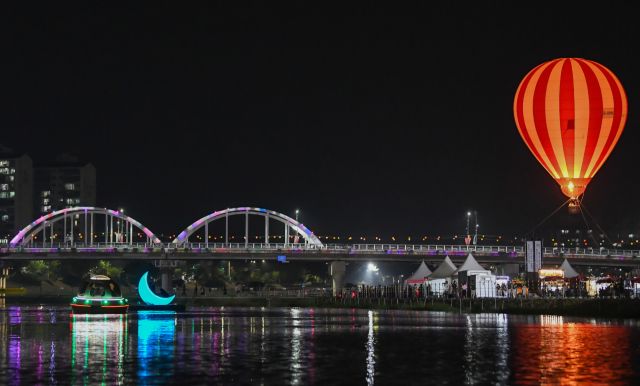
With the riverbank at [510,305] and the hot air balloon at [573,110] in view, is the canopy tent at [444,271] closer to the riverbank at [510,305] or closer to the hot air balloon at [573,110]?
the riverbank at [510,305]

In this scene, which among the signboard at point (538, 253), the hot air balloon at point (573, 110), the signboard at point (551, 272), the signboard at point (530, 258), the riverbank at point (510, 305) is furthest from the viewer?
the signboard at point (551, 272)

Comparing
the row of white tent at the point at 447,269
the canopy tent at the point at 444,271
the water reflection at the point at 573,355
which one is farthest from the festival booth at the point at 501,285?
the water reflection at the point at 573,355

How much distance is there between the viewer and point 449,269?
8688 centimetres

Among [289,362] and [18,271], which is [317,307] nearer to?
[289,362]

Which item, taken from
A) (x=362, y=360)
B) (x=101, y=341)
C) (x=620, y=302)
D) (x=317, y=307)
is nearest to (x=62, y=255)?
(x=317, y=307)

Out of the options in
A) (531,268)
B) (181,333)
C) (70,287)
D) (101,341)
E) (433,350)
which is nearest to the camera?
(433,350)

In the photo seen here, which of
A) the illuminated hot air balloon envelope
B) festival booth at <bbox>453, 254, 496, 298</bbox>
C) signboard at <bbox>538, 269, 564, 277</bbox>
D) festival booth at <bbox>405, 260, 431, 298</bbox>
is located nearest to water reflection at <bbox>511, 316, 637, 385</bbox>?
festival booth at <bbox>453, 254, 496, 298</bbox>

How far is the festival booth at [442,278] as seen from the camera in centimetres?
8619

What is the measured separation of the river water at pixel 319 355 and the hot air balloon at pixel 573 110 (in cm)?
4362

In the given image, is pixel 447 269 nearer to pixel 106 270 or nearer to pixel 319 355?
pixel 319 355

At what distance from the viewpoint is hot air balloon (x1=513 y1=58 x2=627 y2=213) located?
82562 mm

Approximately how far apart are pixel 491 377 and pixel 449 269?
65092 mm

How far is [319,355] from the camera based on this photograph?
91.5 feet

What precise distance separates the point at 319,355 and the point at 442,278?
2358 inches
